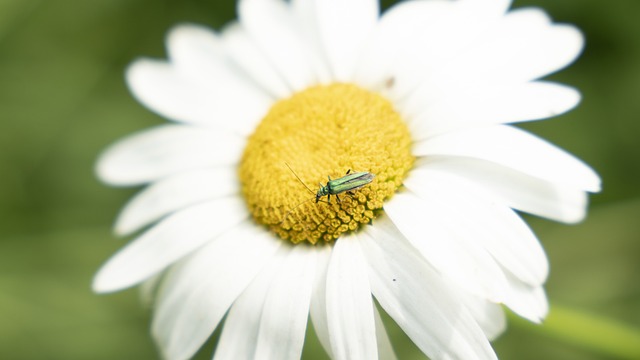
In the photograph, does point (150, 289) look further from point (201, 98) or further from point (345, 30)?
point (345, 30)

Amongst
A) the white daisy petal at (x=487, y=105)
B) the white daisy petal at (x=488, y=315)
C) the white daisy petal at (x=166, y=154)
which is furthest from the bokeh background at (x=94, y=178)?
the white daisy petal at (x=166, y=154)

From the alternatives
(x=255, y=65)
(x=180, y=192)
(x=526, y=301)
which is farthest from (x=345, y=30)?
(x=526, y=301)

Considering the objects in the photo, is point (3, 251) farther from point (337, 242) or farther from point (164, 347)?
point (337, 242)

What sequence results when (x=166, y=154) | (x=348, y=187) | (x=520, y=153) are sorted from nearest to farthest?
(x=520, y=153) < (x=348, y=187) < (x=166, y=154)

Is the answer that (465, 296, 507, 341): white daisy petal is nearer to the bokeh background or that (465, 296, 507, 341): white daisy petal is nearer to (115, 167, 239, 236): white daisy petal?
the bokeh background

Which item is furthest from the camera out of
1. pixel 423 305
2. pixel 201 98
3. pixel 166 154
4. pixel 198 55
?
Result: pixel 198 55

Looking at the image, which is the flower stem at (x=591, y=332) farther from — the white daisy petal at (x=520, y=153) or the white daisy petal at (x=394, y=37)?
the white daisy petal at (x=394, y=37)
